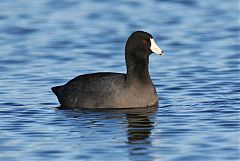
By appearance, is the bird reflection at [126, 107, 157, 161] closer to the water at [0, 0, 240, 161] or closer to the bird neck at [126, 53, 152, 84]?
the water at [0, 0, 240, 161]

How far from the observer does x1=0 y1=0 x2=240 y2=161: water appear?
42.9ft

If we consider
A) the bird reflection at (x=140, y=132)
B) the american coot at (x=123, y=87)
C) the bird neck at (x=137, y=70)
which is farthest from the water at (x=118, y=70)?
the bird neck at (x=137, y=70)

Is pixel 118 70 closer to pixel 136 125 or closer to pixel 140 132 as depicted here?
pixel 136 125

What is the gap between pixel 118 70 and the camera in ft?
66.4

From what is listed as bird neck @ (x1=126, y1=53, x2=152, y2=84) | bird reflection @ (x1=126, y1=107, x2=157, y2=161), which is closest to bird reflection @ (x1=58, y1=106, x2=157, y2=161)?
bird reflection @ (x1=126, y1=107, x2=157, y2=161)

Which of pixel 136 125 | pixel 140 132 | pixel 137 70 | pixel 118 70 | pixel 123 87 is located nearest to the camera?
pixel 140 132

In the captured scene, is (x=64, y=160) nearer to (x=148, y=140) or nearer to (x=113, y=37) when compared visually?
(x=148, y=140)

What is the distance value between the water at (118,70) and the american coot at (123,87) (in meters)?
0.28

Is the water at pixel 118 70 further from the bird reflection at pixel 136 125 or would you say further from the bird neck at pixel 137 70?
the bird neck at pixel 137 70

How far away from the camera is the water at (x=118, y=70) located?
42.9 ft

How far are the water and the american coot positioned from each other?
0.92 ft

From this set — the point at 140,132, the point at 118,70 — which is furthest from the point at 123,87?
the point at 118,70

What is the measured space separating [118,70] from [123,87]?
14.3 feet

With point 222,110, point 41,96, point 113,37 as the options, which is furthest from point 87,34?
point 222,110
